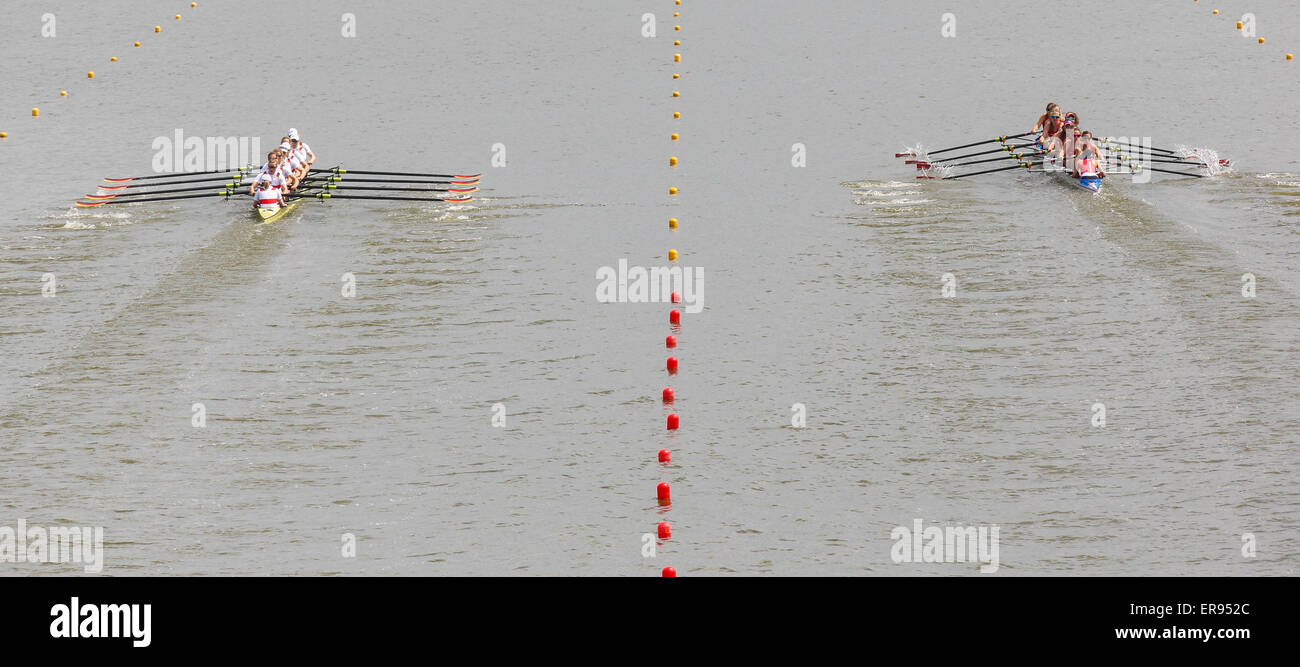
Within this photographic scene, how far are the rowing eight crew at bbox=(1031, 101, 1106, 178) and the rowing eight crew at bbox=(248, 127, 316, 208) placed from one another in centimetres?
2318

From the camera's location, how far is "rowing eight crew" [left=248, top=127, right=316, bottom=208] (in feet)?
128

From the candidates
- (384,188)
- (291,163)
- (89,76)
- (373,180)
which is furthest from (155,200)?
(89,76)

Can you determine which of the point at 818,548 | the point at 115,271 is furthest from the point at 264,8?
the point at 818,548

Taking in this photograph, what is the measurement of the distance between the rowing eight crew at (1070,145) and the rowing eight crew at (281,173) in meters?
23.2

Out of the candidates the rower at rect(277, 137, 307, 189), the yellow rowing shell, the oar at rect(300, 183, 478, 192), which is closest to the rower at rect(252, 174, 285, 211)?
the yellow rowing shell

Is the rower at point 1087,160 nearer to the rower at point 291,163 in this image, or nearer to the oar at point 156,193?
the rower at point 291,163

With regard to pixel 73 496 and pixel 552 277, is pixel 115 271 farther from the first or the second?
pixel 73 496

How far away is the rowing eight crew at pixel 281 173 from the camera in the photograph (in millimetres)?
38938

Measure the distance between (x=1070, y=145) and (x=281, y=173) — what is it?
23.5 metres

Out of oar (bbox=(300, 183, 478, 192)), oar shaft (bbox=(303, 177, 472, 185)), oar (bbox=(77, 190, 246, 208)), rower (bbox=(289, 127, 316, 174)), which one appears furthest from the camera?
rower (bbox=(289, 127, 316, 174))

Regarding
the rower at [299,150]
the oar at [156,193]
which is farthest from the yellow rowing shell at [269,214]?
the rower at [299,150]

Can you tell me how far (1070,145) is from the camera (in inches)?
1658

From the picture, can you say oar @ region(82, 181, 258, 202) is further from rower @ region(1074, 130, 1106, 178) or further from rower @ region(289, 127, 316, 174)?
rower @ region(1074, 130, 1106, 178)

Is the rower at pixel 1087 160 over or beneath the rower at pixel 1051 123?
beneath
